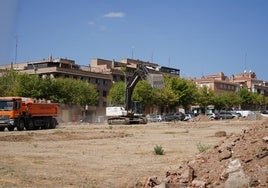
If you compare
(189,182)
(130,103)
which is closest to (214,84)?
(130,103)

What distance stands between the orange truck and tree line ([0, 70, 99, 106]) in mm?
31990

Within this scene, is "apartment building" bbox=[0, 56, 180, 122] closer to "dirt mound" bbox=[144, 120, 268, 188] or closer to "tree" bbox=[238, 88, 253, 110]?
"tree" bbox=[238, 88, 253, 110]

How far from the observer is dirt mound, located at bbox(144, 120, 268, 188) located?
9419 mm

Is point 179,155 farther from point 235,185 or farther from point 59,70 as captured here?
point 59,70

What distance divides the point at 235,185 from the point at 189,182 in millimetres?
1540

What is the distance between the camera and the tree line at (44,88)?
84.2 meters

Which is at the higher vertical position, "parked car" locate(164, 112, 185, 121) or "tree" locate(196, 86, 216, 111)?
"tree" locate(196, 86, 216, 111)

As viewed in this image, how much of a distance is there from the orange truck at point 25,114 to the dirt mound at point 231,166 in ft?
122

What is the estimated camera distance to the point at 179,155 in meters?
20.5

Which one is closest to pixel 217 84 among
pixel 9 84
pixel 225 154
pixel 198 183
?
pixel 9 84

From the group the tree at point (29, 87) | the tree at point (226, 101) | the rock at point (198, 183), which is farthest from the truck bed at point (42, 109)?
the tree at point (226, 101)

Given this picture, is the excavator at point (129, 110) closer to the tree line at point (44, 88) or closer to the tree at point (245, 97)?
the tree line at point (44, 88)

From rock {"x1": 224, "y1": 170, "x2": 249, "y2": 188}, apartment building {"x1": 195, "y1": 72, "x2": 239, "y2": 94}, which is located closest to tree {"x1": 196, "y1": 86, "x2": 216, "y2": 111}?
apartment building {"x1": 195, "y1": 72, "x2": 239, "y2": 94}

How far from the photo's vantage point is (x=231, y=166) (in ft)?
33.3
